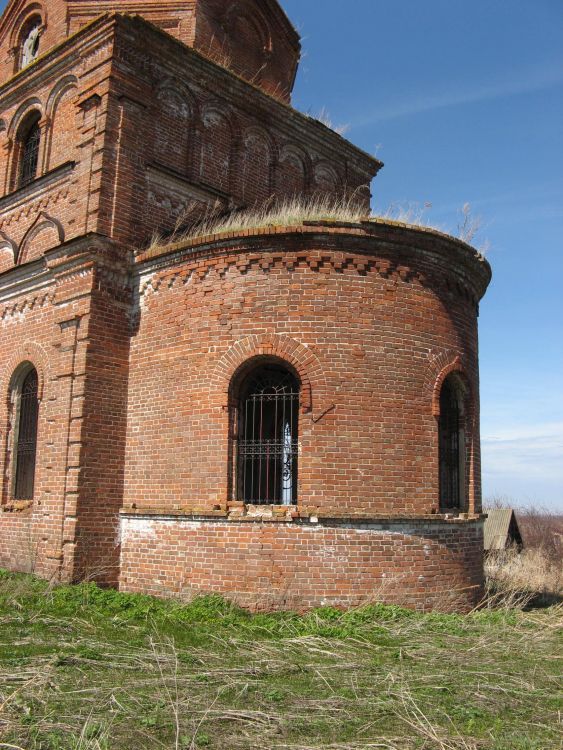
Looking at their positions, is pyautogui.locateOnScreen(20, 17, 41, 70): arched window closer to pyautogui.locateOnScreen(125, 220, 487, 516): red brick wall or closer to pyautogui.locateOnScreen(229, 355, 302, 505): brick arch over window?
pyautogui.locateOnScreen(125, 220, 487, 516): red brick wall

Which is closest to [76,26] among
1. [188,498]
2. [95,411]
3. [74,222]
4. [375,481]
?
[74,222]

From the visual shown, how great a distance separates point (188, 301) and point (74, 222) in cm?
293

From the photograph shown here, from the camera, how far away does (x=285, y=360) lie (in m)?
9.62

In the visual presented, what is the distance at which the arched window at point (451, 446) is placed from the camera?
420 inches

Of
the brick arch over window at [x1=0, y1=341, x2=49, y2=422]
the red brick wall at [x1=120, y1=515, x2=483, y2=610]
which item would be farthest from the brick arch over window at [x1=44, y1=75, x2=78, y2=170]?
the red brick wall at [x1=120, y1=515, x2=483, y2=610]

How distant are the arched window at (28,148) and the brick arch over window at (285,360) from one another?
6937mm

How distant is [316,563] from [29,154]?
33.9 ft

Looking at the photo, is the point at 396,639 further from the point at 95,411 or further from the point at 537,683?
the point at 95,411

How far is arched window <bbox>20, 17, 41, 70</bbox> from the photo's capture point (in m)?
15.5

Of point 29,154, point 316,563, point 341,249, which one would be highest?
point 29,154

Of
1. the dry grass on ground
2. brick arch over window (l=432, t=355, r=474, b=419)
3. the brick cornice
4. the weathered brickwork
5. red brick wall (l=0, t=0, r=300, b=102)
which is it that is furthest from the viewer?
red brick wall (l=0, t=0, r=300, b=102)

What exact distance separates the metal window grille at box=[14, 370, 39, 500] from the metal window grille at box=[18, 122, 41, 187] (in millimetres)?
4249

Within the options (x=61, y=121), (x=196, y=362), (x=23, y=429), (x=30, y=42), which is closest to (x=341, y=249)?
(x=196, y=362)

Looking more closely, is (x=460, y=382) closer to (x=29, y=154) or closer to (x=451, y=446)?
(x=451, y=446)
